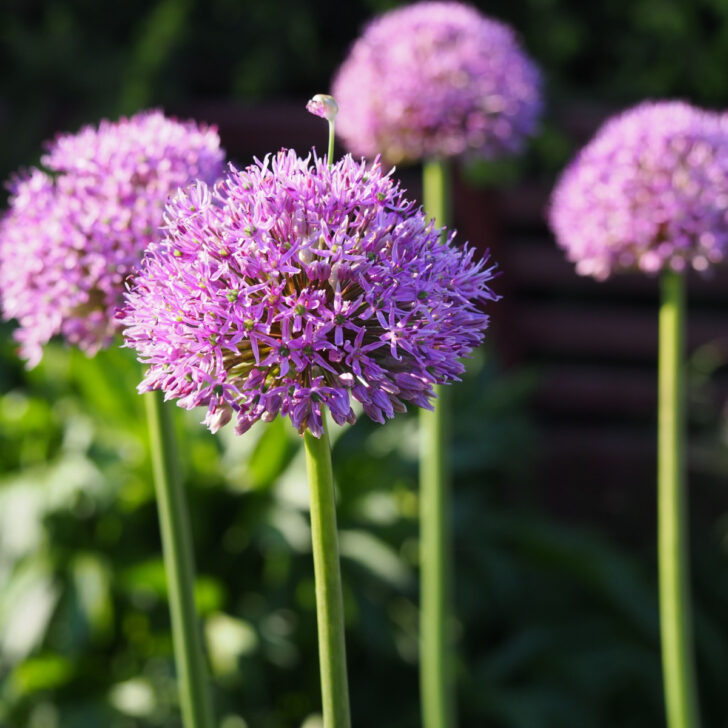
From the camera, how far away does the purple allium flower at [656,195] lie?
1.99m

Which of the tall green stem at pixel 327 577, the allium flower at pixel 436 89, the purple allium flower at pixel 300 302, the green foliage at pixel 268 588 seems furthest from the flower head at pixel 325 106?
the green foliage at pixel 268 588

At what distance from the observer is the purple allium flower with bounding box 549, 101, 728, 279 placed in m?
1.99

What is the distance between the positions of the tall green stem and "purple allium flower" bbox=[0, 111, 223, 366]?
1.91ft

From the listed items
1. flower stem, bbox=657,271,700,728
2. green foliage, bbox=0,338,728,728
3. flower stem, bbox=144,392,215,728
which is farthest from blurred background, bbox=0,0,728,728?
flower stem, bbox=144,392,215,728

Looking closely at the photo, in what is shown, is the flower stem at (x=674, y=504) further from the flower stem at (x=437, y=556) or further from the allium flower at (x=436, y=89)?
the allium flower at (x=436, y=89)

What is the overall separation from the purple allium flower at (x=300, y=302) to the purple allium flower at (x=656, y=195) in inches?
36.7

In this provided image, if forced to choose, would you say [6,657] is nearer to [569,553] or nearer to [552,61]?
[569,553]

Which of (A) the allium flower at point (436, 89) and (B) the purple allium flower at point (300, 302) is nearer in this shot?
(B) the purple allium flower at point (300, 302)

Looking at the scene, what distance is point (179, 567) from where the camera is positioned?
1.55m

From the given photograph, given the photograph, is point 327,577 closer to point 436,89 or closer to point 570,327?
point 436,89

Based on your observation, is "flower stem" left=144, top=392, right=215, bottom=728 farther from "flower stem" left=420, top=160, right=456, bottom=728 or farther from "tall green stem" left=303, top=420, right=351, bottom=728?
"flower stem" left=420, top=160, right=456, bottom=728

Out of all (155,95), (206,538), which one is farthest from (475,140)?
(155,95)

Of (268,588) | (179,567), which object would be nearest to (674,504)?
(179,567)

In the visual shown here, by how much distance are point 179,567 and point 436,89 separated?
137 cm
